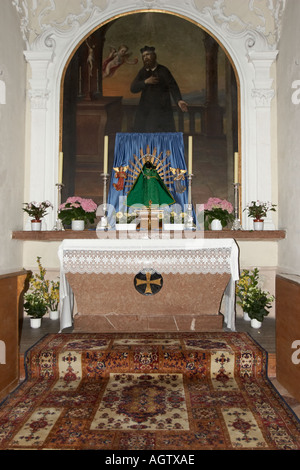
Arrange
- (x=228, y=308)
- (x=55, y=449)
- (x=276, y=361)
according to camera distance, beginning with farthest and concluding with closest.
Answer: (x=228, y=308) < (x=276, y=361) < (x=55, y=449)

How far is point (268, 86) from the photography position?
5.97 metres

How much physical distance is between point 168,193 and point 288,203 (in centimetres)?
179

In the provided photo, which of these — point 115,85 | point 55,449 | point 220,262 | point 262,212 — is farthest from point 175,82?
point 55,449

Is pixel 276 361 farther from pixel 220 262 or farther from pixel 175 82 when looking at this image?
pixel 175 82

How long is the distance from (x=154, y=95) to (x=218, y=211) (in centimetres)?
241

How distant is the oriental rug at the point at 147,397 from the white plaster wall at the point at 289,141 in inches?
61.4

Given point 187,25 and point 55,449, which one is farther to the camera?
point 187,25

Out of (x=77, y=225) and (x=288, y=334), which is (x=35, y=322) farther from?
(x=288, y=334)

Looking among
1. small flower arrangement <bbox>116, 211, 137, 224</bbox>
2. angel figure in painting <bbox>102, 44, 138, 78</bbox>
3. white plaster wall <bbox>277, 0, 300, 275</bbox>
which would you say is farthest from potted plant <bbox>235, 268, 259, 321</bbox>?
angel figure in painting <bbox>102, 44, 138, 78</bbox>

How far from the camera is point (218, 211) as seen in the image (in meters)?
5.43

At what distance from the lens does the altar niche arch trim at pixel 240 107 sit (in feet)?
19.6

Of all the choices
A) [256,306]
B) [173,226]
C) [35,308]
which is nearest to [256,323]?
[256,306]

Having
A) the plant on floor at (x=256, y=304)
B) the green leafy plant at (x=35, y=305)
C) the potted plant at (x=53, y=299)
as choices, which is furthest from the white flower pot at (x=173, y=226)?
the green leafy plant at (x=35, y=305)

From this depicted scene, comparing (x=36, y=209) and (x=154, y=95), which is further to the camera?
(x=154, y=95)
